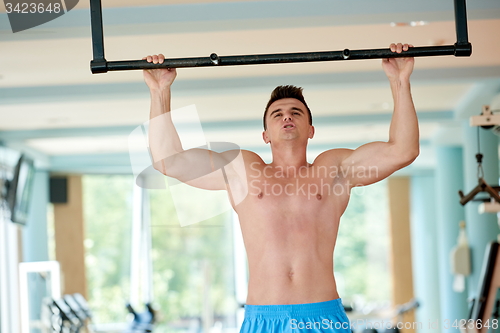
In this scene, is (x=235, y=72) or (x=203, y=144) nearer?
(x=203, y=144)

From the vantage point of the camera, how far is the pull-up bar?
1856 mm

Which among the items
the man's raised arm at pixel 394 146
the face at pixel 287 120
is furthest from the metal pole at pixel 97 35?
the man's raised arm at pixel 394 146

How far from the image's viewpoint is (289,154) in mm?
2246

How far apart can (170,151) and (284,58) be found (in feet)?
1.71

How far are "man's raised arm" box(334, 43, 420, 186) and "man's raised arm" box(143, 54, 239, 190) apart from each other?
0.47 metres

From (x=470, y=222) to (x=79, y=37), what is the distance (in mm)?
3964

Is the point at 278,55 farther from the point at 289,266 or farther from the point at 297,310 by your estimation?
the point at 297,310

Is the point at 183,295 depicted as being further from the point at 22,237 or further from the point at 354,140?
the point at 354,140

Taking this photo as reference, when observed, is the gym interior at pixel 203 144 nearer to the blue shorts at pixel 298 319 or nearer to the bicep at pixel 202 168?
the bicep at pixel 202 168

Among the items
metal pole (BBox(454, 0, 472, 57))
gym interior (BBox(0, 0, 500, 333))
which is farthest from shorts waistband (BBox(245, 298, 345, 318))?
metal pole (BBox(454, 0, 472, 57))

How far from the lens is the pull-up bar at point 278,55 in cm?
186

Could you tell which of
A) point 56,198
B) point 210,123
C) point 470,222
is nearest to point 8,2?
point 210,123

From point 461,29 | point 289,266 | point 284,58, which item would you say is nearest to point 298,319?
point 289,266

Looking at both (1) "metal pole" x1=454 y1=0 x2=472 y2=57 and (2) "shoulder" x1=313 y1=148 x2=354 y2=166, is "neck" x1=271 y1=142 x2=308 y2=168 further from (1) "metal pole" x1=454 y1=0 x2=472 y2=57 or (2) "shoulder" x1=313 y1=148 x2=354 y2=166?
(1) "metal pole" x1=454 y1=0 x2=472 y2=57
